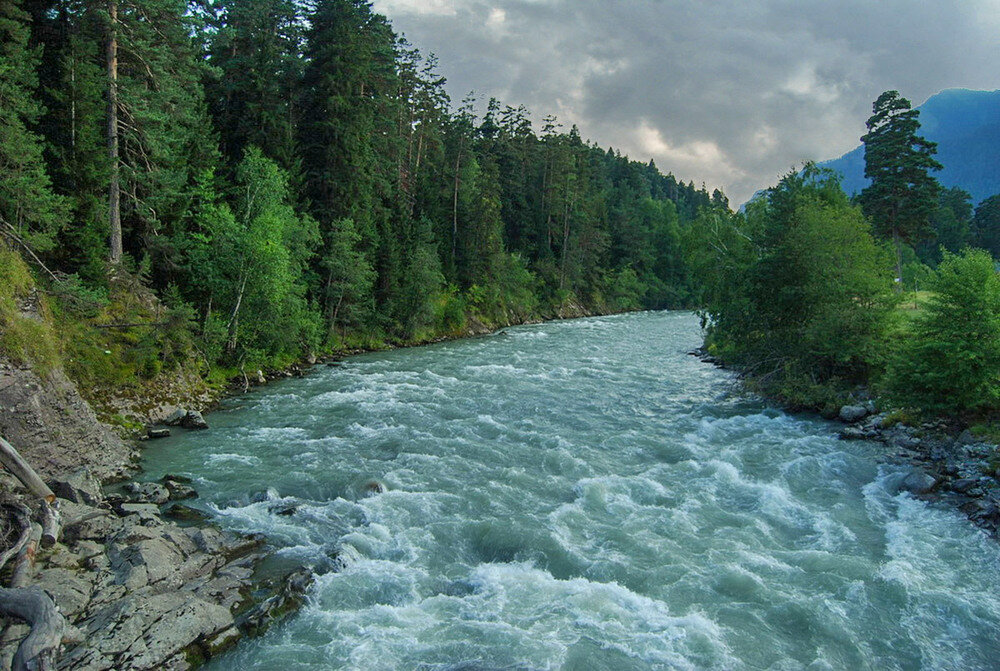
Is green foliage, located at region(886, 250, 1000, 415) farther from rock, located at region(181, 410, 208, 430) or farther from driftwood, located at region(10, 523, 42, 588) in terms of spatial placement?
rock, located at region(181, 410, 208, 430)

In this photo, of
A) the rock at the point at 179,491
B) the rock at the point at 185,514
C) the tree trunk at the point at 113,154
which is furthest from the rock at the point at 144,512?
the tree trunk at the point at 113,154

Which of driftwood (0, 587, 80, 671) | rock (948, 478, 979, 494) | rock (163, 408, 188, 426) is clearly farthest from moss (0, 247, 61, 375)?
rock (948, 478, 979, 494)

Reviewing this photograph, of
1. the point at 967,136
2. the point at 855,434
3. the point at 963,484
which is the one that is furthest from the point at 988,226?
the point at 967,136

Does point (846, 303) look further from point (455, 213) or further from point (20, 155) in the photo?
point (455, 213)

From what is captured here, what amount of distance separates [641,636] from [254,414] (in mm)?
13952

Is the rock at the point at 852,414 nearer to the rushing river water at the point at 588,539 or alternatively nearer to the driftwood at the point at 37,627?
the rushing river water at the point at 588,539

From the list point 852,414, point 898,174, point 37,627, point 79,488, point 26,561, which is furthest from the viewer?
point 898,174

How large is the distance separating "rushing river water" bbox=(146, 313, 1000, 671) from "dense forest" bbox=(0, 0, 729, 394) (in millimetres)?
4998

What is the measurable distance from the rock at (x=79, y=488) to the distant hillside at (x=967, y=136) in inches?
5166

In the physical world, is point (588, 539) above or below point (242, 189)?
below

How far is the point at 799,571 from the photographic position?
9.58 metres

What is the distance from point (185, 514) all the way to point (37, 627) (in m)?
4.04

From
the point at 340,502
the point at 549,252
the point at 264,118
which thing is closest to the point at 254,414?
the point at 340,502

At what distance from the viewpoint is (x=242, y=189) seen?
23.9 metres
